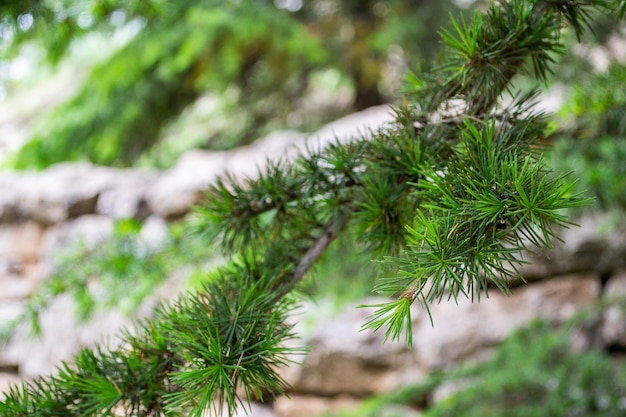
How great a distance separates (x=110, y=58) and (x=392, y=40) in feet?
5.60

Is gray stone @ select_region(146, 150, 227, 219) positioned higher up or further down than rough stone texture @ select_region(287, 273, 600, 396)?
higher up

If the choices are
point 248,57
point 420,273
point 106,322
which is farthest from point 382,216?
point 248,57

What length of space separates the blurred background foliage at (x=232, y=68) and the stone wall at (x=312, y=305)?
1.04 ft

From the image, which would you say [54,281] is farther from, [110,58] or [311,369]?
[110,58]

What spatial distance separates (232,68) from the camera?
3.02 metres

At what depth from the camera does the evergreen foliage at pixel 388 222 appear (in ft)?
1.41

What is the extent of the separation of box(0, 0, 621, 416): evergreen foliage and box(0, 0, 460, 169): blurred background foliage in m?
2.05

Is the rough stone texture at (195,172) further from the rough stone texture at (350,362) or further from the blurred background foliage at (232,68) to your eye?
the rough stone texture at (350,362)

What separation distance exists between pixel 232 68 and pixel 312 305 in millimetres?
1389

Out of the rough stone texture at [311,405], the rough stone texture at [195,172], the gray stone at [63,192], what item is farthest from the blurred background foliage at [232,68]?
the rough stone texture at [311,405]

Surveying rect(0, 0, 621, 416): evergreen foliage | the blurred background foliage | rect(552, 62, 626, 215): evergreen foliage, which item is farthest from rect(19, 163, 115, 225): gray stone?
rect(0, 0, 621, 416): evergreen foliage

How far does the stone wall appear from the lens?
274cm

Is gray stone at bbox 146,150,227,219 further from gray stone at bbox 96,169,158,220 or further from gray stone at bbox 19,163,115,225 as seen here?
gray stone at bbox 19,163,115,225

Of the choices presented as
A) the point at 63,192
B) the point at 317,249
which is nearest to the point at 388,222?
the point at 317,249
